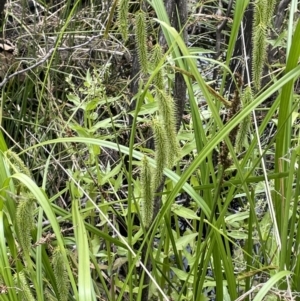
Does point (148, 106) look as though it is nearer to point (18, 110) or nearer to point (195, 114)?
point (195, 114)

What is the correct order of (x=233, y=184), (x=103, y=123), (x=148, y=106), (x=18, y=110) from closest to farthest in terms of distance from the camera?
(x=233, y=184), (x=148, y=106), (x=103, y=123), (x=18, y=110)

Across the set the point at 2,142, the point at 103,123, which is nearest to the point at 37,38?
the point at 103,123

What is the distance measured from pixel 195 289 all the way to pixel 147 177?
311 millimetres

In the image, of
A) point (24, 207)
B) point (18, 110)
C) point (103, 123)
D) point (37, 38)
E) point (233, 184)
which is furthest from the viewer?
point (37, 38)

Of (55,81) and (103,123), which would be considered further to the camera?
(55,81)

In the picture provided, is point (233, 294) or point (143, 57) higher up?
point (143, 57)

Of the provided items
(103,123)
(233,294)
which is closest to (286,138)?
(233,294)

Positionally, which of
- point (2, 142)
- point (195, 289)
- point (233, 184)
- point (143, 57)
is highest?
point (143, 57)

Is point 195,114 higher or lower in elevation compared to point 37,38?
lower

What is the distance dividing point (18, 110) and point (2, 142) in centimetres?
128

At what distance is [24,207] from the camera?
2.73 feet

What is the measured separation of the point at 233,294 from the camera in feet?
3.33

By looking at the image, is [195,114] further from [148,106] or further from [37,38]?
[37,38]

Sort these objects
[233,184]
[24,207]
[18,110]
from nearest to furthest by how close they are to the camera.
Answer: [24,207] → [233,184] → [18,110]
